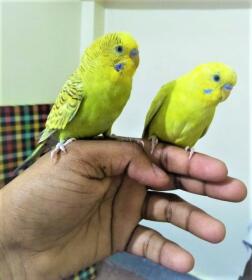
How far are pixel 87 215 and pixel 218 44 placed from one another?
956 millimetres

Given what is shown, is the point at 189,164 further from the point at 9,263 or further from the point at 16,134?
the point at 16,134

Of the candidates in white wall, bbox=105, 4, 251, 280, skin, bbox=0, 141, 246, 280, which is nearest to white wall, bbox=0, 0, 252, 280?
white wall, bbox=105, 4, 251, 280

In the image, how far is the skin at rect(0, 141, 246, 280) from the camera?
2.49 feet

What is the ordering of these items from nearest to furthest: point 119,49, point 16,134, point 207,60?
1. point 119,49
2. point 16,134
3. point 207,60

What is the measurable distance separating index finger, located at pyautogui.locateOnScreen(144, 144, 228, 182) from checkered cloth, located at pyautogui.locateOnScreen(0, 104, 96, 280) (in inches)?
26.9

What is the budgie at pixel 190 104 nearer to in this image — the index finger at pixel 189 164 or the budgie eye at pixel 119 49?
the index finger at pixel 189 164

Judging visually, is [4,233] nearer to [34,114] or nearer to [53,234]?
[53,234]

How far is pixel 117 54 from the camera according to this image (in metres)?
0.73

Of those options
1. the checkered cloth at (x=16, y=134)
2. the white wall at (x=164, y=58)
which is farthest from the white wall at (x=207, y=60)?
the checkered cloth at (x=16, y=134)

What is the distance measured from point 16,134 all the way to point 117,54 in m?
0.79

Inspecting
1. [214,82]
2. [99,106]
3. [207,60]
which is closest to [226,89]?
[214,82]

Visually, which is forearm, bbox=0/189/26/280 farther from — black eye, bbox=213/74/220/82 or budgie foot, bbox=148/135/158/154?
black eye, bbox=213/74/220/82

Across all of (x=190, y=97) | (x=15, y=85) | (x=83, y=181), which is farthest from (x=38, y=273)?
(x=15, y=85)

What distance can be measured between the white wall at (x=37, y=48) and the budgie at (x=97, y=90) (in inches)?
29.4
